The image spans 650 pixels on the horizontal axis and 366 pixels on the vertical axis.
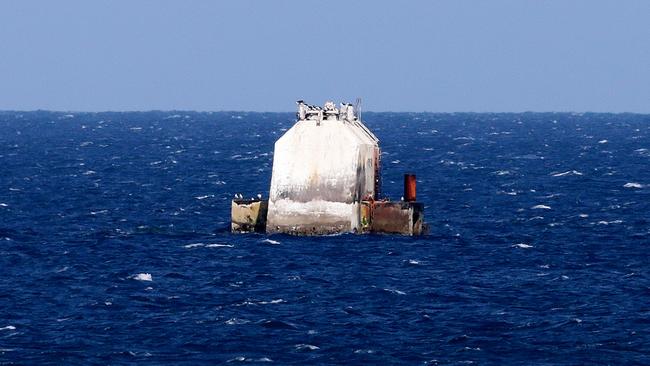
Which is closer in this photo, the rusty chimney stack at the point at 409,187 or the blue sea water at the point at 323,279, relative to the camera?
the blue sea water at the point at 323,279

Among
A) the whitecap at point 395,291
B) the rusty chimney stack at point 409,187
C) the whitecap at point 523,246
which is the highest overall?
the rusty chimney stack at point 409,187

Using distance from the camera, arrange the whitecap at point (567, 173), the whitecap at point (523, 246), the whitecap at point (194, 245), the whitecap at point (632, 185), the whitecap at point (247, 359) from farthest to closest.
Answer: the whitecap at point (567, 173), the whitecap at point (632, 185), the whitecap at point (523, 246), the whitecap at point (194, 245), the whitecap at point (247, 359)

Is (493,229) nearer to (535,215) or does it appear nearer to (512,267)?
(535,215)

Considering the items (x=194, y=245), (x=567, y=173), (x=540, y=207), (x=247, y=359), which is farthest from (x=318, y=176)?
(x=567, y=173)

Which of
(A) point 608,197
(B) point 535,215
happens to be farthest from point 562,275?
(A) point 608,197

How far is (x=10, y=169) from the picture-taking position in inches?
3984

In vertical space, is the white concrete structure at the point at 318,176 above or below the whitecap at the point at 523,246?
above

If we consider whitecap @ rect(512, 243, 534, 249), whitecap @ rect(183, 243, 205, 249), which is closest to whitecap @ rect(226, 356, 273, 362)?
whitecap @ rect(183, 243, 205, 249)

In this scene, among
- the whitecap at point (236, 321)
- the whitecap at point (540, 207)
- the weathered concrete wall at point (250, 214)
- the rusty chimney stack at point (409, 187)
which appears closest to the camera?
the whitecap at point (236, 321)

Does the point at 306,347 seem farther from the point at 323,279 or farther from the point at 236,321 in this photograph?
the point at 323,279

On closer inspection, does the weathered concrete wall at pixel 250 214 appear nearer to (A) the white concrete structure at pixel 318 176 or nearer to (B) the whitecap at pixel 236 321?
(A) the white concrete structure at pixel 318 176

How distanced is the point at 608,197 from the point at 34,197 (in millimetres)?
31636

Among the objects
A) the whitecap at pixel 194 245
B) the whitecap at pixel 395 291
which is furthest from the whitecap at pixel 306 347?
the whitecap at pixel 194 245

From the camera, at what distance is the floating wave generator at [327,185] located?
56719 mm
